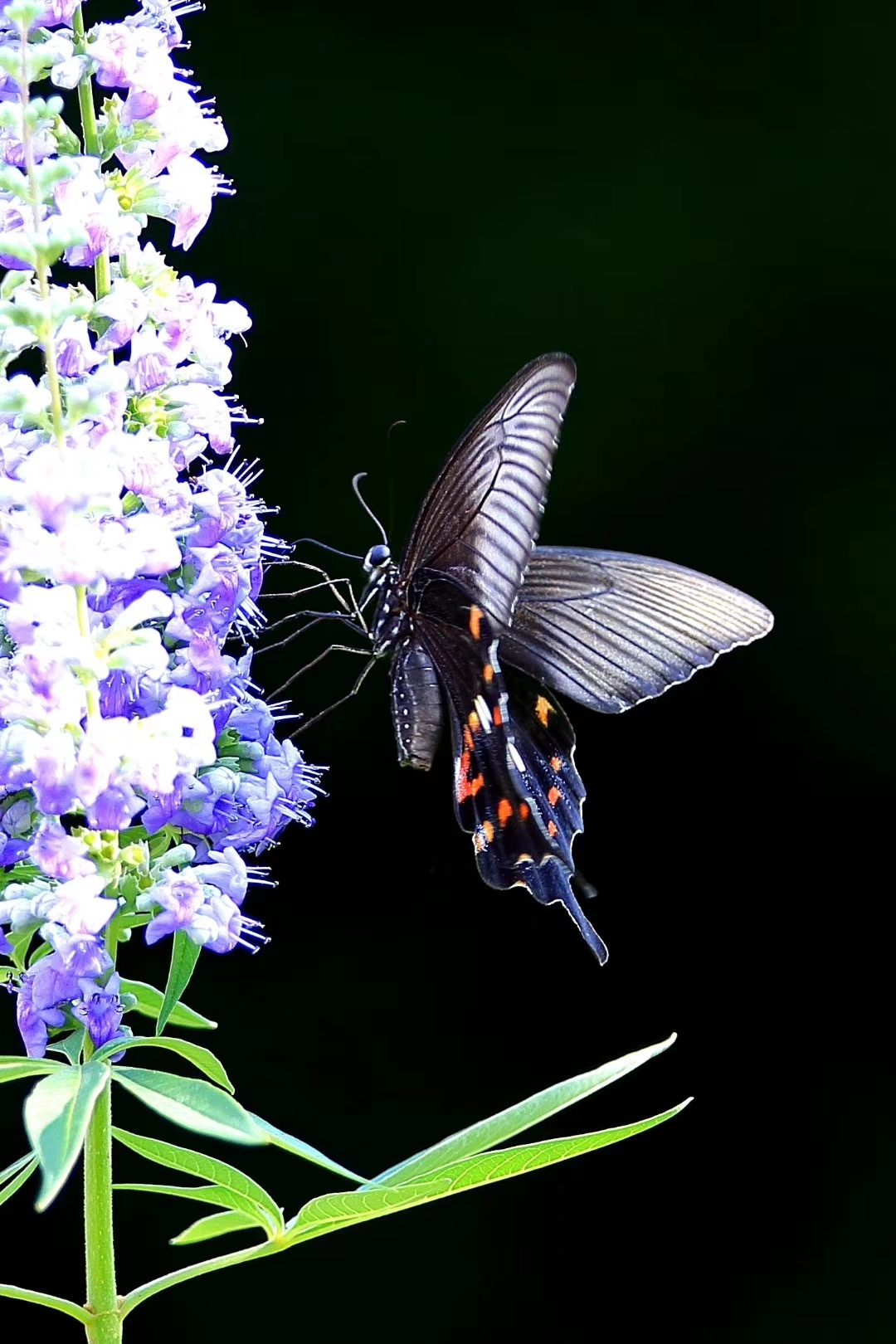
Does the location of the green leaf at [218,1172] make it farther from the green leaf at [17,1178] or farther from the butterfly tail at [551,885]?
the butterfly tail at [551,885]

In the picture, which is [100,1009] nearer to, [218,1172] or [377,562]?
[218,1172]

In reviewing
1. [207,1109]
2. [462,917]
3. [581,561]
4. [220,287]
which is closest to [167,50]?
[207,1109]

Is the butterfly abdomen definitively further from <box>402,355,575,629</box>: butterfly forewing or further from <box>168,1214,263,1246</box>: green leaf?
<box>168,1214,263,1246</box>: green leaf

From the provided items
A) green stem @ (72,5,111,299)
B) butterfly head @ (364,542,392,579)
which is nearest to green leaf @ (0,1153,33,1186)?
green stem @ (72,5,111,299)

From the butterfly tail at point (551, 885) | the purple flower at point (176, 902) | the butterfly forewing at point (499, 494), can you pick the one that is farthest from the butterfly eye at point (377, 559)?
the purple flower at point (176, 902)

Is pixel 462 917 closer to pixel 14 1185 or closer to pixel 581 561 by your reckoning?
pixel 581 561

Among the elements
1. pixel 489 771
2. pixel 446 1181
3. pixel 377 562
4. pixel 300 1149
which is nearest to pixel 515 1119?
pixel 446 1181
